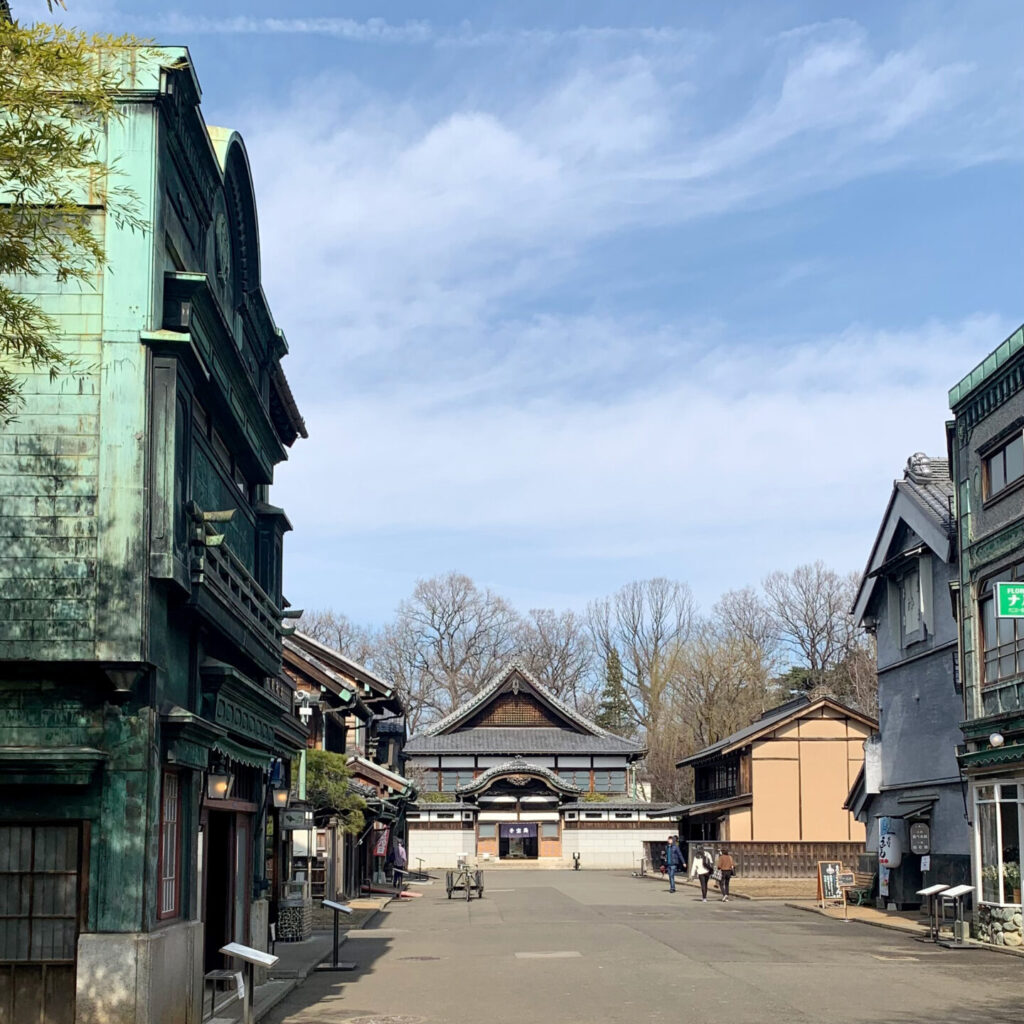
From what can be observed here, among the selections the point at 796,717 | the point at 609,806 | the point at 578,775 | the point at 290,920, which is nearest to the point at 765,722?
the point at 796,717

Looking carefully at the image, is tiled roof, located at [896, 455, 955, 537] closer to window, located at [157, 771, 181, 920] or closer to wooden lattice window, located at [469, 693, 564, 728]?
window, located at [157, 771, 181, 920]

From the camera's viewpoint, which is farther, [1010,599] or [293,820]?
[293,820]

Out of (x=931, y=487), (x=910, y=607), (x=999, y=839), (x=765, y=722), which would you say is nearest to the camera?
(x=999, y=839)

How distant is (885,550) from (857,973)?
56.7 feet

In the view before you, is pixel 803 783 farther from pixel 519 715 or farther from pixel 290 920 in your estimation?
pixel 290 920

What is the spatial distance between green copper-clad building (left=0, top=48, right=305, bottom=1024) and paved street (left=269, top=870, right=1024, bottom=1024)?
11.7 feet

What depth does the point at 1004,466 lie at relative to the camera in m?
24.7

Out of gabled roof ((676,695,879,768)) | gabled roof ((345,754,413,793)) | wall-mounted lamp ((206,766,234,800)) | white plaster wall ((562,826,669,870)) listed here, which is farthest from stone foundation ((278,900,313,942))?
white plaster wall ((562,826,669,870))

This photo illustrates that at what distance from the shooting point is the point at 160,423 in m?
12.6

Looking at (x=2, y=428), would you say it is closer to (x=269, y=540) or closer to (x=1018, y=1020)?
(x=269, y=540)

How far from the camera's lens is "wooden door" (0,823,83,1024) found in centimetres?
1173

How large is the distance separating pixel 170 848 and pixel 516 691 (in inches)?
2407

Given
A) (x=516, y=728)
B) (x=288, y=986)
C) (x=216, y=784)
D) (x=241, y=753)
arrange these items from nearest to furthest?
(x=216, y=784), (x=241, y=753), (x=288, y=986), (x=516, y=728)

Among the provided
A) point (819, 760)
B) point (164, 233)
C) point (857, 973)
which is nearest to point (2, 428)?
point (164, 233)
